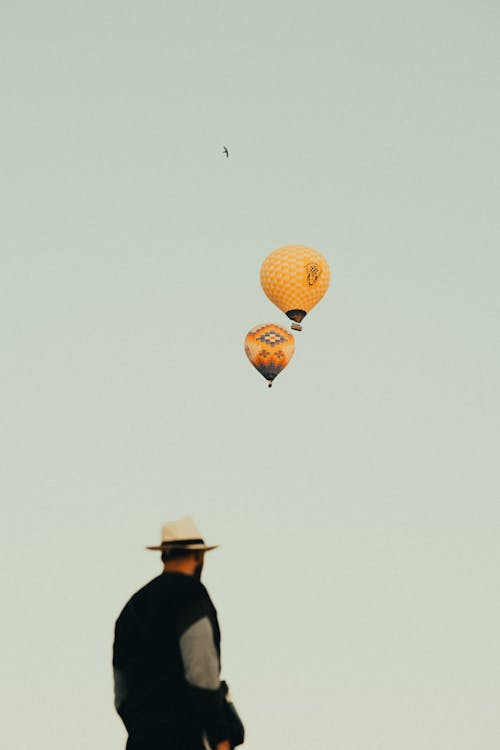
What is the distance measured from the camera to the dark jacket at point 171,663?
19.8 ft

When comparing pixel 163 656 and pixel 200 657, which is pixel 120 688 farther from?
pixel 200 657

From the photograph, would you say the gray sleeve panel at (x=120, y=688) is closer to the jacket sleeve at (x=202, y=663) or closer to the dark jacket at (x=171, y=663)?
the dark jacket at (x=171, y=663)

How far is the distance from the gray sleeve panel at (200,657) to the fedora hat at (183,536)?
40 cm

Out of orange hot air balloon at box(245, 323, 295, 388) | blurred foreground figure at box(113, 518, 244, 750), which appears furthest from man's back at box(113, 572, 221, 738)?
orange hot air balloon at box(245, 323, 295, 388)

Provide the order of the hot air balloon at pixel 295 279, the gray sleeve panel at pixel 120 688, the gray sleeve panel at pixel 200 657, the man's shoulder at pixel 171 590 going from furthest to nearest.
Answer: the hot air balloon at pixel 295 279
the gray sleeve panel at pixel 120 688
the man's shoulder at pixel 171 590
the gray sleeve panel at pixel 200 657

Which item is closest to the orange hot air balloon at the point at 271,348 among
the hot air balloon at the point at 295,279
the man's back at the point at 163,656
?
the hot air balloon at the point at 295,279

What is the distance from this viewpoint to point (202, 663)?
19.7 feet

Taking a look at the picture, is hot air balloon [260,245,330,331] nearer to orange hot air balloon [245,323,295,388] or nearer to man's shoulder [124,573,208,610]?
orange hot air balloon [245,323,295,388]

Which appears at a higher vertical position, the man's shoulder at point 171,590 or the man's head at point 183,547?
the man's head at point 183,547

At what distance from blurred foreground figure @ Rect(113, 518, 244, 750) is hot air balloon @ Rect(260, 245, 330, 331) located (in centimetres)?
2790

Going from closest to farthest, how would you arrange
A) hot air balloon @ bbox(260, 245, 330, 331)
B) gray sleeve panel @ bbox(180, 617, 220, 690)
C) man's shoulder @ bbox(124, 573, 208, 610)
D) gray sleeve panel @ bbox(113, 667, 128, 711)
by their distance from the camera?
gray sleeve panel @ bbox(180, 617, 220, 690)
man's shoulder @ bbox(124, 573, 208, 610)
gray sleeve panel @ bbox(113, 667, 128, 711)
hot air balloon @ bbox(260, 245, 330, 331)

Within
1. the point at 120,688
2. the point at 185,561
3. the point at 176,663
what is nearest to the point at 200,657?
the point at 176,663

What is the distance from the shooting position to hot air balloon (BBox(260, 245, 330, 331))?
111ft

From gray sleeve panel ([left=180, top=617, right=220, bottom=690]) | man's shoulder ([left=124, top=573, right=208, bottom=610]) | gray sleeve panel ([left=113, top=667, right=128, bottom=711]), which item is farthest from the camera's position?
gray sleeve panel ([left=113, top=667, right=128, bottom=711])
